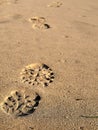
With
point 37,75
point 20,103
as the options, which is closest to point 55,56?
point 37,75

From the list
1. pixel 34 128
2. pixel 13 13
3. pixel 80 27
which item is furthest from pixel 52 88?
pixel 13 13

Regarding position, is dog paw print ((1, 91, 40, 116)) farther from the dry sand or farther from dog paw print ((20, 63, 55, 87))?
dog paw print ((20, 63, 55, 87))

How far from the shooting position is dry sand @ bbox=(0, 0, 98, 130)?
73.9 inches

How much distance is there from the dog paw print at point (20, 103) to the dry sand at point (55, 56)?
4cm

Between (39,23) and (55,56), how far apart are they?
0.83 meters

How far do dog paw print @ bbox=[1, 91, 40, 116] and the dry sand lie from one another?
4 cm

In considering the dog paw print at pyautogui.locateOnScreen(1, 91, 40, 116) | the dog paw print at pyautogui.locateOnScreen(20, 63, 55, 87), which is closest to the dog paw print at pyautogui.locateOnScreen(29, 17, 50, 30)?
the dog paw print at pyautogui.locateOnScreen(20, 63, 55, 87)

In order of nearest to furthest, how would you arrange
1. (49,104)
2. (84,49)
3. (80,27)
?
(49,104) < (84,49) < (80,27)

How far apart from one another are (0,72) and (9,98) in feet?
1.27

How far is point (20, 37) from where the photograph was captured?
9.84ft

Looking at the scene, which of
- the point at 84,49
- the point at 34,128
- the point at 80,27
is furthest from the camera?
the point at 80,27

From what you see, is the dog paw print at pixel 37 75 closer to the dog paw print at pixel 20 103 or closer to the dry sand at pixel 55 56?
the dry sand at pixel 55 56

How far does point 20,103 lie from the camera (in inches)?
79.5

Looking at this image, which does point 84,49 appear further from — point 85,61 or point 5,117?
point 5,117
